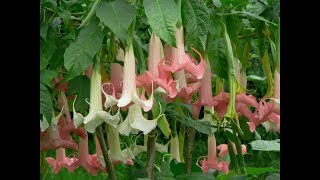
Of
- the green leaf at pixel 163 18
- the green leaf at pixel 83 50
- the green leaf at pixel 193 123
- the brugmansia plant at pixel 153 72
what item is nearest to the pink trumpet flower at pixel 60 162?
the brugmansia plant at pixel 153 72

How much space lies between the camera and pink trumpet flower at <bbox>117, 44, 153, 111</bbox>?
4.28 ft

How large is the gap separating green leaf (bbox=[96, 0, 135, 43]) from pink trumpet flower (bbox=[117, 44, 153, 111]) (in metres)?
0.09

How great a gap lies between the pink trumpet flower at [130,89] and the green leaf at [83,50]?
0.07 meters

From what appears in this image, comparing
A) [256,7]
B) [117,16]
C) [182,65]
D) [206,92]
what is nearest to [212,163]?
[206,92]

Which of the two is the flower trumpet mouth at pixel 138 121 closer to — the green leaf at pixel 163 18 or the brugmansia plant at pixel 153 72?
the brugmansia plant at pixel 153 72

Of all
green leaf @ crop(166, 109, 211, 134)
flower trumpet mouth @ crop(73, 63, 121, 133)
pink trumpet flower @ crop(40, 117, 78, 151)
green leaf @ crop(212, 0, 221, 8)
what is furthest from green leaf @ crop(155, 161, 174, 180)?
green leaf @ crop(212, 0, 221, 8)

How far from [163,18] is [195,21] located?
0.12 metres

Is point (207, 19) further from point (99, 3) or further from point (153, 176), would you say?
point (153, 176)

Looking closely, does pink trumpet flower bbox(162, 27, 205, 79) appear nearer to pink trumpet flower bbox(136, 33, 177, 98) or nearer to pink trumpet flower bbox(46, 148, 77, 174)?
pink trumpet flower bbox(136, 33, 177, 98)

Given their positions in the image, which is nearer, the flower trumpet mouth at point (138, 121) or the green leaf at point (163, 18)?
the green leaf at point (163, 18)

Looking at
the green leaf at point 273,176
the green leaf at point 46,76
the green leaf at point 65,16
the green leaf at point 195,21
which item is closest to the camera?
the green leaf at point 195,21

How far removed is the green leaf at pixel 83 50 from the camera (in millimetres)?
1311

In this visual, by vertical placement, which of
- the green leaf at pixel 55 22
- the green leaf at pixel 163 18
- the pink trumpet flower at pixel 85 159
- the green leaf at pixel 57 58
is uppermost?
the green leaf at pixel 55 22
